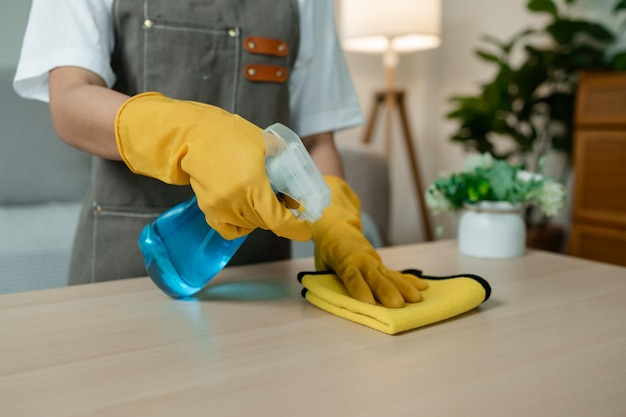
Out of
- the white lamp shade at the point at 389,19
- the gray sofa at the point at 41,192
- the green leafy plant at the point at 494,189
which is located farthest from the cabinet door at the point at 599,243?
the green leafy plant at the point at 494,189

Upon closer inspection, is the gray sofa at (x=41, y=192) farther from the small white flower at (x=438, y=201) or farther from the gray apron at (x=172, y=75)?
the gray apron at (x=172, y=75)

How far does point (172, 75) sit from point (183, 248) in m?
0.31

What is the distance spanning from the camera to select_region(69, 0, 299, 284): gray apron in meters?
0.78

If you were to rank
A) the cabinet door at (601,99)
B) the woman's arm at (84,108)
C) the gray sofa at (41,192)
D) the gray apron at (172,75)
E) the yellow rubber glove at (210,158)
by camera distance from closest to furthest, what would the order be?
the yellow rubber glove at (210,158), the woman's arm at (84,108), the gray apron at (172,75), the gray sofa at (41,192), the cabinet door at (601,99)

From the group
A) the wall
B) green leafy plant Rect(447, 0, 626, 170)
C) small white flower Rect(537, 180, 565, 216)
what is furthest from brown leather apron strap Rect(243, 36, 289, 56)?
the wall

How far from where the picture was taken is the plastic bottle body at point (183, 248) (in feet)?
1.90

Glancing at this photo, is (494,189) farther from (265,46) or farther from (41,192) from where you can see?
(41,192)

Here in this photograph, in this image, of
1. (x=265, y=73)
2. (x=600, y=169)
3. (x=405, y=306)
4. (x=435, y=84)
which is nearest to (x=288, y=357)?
(x=405, y=306)

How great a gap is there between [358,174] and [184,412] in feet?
5.64

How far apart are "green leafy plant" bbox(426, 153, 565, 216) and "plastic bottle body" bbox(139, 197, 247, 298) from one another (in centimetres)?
47

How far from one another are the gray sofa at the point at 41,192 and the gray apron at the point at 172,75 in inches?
30.7

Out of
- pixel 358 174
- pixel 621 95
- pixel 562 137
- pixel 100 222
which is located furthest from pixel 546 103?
pixel 100 222

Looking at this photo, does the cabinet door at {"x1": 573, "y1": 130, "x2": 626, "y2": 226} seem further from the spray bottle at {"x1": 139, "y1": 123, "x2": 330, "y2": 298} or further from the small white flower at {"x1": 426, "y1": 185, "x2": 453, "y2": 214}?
the spray bottle at {"x1": 139, "y1": 123, "x2": 330, "y2": 298}

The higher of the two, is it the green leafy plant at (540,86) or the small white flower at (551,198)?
the green leafy plant at (540,86)
